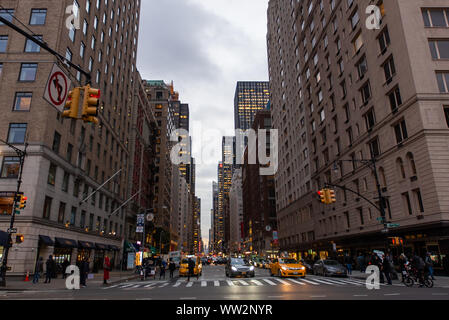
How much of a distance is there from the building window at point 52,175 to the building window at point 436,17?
39971mm

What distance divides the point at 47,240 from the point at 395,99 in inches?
1473

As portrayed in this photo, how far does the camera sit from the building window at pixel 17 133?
29.8 metres

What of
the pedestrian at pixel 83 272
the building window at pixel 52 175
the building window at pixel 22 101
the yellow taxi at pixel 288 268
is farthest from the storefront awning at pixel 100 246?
the yellow taxi at pixel 288 268

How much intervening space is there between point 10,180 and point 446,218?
125 feet

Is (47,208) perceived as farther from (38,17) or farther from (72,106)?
(72,106)

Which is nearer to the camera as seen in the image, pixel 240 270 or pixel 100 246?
pixel 240 270

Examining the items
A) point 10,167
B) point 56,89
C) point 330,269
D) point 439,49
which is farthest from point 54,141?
point 439,49

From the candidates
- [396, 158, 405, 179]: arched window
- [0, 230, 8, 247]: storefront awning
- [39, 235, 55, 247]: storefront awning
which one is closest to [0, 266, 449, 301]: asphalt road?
[0, 230, 8, 247]: storefront awning

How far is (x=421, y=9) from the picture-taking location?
30641mm

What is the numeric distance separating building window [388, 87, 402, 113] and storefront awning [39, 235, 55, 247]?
36445 mm

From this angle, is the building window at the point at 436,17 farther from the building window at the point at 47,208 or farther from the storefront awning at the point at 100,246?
the storefront awning at the point at 100,246

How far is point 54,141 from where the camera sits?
32.4 m
